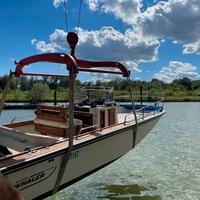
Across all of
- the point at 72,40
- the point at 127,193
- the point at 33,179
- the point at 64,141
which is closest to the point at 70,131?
the point at 64,141

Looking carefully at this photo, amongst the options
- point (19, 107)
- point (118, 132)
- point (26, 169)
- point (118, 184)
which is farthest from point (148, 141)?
point (19, 107)

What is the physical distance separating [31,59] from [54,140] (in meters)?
1.79

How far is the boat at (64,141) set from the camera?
512 centimetres

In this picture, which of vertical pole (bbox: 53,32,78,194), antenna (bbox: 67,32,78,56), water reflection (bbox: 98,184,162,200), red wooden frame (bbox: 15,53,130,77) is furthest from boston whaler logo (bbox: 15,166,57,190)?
water reflection (bbox: 98,184,162,200)

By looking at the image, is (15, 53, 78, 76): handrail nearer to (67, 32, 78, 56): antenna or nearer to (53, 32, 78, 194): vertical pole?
(53, 32, 78, 194): vertical pole

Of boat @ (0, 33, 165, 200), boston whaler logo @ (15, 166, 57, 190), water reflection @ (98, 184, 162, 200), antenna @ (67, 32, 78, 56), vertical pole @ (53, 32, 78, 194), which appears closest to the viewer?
boston whaler logo @ (15, 166, 57, 190)

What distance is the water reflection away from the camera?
7809 mm

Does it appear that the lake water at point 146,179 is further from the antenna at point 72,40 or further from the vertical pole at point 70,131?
the antenna at point 72,40

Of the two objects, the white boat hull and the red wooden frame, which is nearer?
the white boat hull

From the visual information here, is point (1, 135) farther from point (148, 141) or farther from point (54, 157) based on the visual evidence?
point (148, 141)

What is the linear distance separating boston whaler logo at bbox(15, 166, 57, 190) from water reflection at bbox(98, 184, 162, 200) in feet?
9.15

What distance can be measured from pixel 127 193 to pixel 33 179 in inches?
145

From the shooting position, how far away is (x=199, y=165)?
1086cm

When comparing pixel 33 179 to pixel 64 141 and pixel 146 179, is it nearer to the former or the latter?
pixel 64 141
